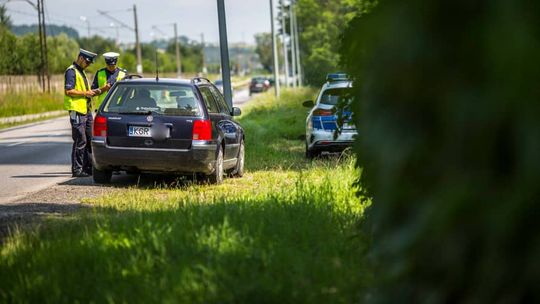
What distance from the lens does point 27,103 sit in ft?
169

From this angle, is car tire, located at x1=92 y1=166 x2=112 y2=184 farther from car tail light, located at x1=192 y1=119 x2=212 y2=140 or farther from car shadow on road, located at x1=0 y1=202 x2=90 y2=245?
car shadow on road, located at x1=0 y1=202 x2=90 y2=245

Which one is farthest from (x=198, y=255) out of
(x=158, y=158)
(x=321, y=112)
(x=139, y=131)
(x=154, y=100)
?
(x=321, y=112)

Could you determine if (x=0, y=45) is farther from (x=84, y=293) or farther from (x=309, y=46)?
(x=84, y=293)

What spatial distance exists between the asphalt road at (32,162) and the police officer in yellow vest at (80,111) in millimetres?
335

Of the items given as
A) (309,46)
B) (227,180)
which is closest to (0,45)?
(309,46)

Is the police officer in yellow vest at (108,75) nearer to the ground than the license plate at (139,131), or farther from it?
farther from it

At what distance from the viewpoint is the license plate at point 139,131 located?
13.7 metres

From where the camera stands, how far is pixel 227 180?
1509cm

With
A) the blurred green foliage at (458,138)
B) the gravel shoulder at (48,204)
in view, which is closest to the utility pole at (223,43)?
the gravel shoulder at (48,204)

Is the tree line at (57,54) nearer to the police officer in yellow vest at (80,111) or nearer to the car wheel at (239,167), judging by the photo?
the police officer in yellow vest at (80,111)

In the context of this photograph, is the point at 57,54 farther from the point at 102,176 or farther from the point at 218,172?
the point at 218,172

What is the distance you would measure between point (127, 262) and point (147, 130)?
6.94 meters

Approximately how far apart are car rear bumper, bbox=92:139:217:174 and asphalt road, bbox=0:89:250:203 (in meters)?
1.07

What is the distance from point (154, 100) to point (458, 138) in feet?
33.8
